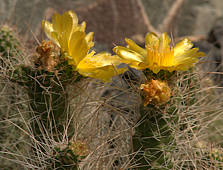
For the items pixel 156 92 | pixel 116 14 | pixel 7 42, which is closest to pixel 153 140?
pixel 156 92

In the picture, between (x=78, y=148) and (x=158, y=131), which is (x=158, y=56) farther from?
(x=78, y=148)

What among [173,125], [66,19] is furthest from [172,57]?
[66,19]

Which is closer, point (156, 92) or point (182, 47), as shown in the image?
point (156, 92)

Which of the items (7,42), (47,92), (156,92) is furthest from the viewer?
(7,42)

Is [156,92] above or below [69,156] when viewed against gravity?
above

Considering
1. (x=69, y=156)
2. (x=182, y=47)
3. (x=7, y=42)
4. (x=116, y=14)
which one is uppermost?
(x=116, y=14)

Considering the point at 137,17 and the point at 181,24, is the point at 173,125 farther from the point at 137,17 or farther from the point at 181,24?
the point at 181,24

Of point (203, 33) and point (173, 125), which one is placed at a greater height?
point (203, 33)

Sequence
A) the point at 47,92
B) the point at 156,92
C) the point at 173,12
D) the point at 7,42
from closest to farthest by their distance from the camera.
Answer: the point at 156,92
the point at 47,92
the point at 7,42
the point at 173,12
